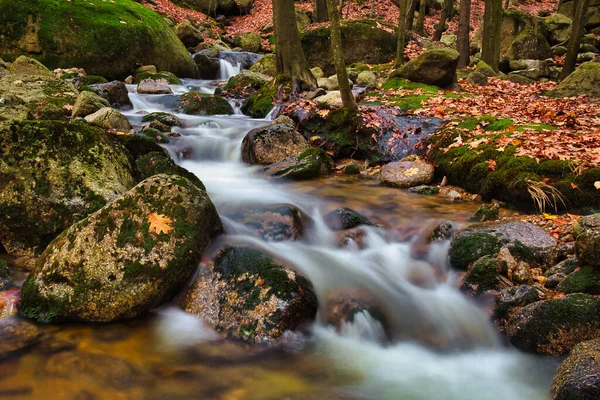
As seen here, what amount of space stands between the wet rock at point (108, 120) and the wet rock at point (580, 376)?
8.45 metres

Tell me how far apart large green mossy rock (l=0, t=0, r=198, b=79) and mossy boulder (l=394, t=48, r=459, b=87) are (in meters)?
9.72

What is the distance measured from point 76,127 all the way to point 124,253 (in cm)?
215

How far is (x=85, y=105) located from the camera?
9.23 m

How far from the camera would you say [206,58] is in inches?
706

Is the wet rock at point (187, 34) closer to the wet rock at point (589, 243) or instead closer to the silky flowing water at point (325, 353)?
the silky flowing water at point (325, 353)

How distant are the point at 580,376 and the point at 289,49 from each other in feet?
34.8

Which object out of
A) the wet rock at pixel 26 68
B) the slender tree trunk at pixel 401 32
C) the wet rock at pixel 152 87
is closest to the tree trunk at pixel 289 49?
the wet rock at pixel 152 87

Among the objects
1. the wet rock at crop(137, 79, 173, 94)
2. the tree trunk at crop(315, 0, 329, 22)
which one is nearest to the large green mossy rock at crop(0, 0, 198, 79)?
the wet rock at crop(137, 79, 173, 94)

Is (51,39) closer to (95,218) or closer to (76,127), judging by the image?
(76,127)

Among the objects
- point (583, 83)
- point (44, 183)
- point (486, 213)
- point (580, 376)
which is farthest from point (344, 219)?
point (583, 83)

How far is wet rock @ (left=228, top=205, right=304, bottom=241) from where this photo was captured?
17.3ft

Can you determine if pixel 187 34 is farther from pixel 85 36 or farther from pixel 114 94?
pixel 114 94

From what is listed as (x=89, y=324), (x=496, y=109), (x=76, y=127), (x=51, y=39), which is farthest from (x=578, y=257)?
(x=51, y=39)

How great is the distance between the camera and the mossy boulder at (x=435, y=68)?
11.5m
